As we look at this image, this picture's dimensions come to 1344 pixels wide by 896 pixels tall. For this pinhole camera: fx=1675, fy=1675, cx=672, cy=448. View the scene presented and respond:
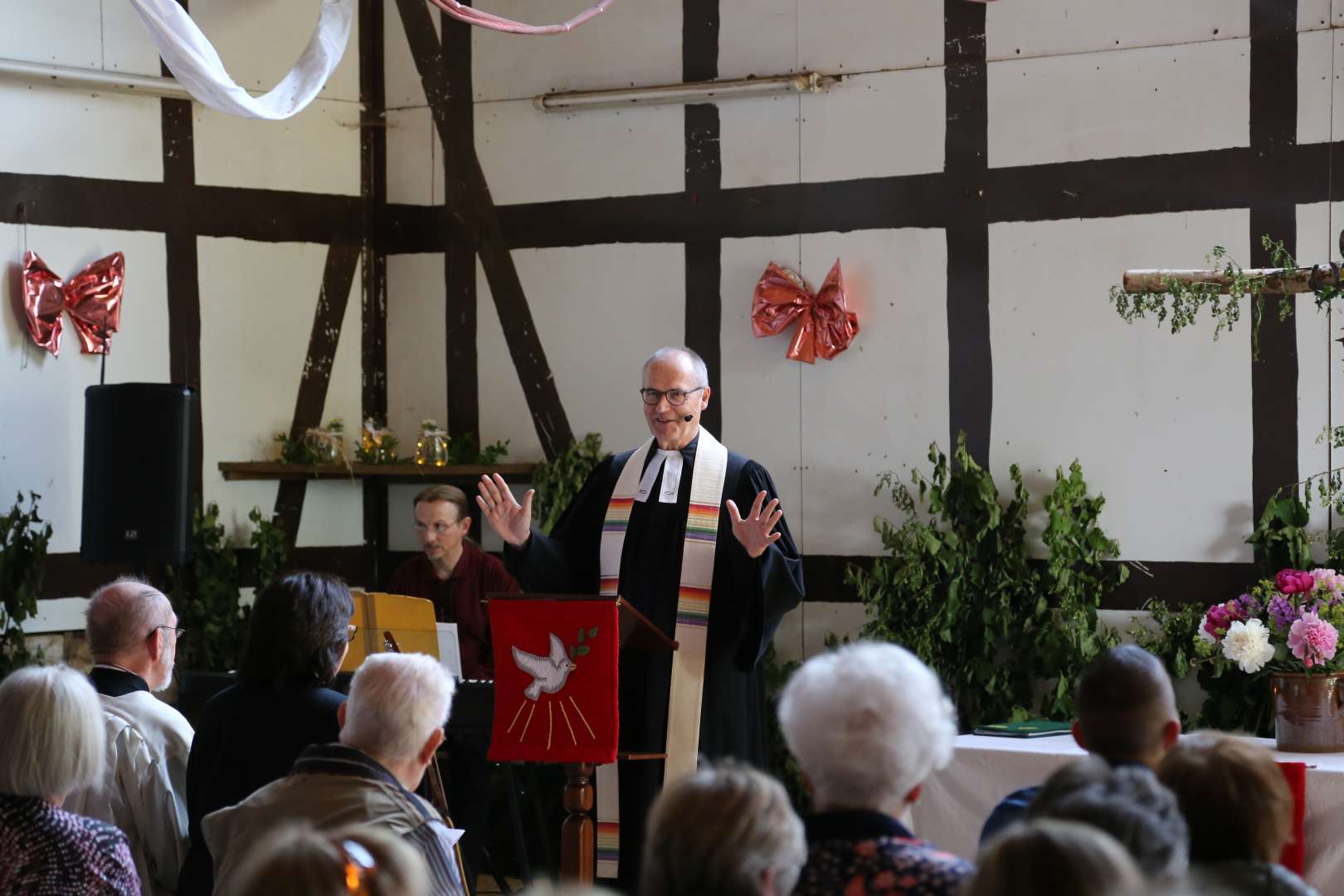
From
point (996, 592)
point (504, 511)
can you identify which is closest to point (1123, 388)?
point (996, 592)

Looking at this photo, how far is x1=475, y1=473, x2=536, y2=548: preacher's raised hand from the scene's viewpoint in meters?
4.77

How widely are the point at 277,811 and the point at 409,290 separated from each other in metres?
4.94

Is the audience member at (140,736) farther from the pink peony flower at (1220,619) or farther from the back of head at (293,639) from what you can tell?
the pink peony flower at (1220,619)

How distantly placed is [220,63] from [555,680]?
107 inches

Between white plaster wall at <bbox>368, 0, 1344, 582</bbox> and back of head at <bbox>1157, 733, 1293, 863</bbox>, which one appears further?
white plaster wall at <bbox>368, 0, 1344, 582</bbox>

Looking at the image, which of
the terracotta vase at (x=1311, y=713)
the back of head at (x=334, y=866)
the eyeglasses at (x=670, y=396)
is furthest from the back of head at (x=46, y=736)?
the terracotta vase at (x=1311, y=713)

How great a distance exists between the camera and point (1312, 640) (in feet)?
15.7

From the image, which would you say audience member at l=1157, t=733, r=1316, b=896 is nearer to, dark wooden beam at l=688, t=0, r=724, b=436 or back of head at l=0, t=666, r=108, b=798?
back of head at l=0, t=666, r=108, b=798

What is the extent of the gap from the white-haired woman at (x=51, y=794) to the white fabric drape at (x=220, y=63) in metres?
3.27

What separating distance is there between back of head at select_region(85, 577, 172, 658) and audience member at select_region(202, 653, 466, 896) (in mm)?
903

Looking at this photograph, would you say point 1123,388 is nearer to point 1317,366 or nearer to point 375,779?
point 1317,366

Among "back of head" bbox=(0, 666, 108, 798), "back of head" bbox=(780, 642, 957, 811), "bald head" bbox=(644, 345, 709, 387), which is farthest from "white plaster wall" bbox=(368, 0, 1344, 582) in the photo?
"back of head" bbox=(0, 666, 108, 798)

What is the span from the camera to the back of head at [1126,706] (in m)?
2.74

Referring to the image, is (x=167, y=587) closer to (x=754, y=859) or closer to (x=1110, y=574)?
(x=1110, y=574)
